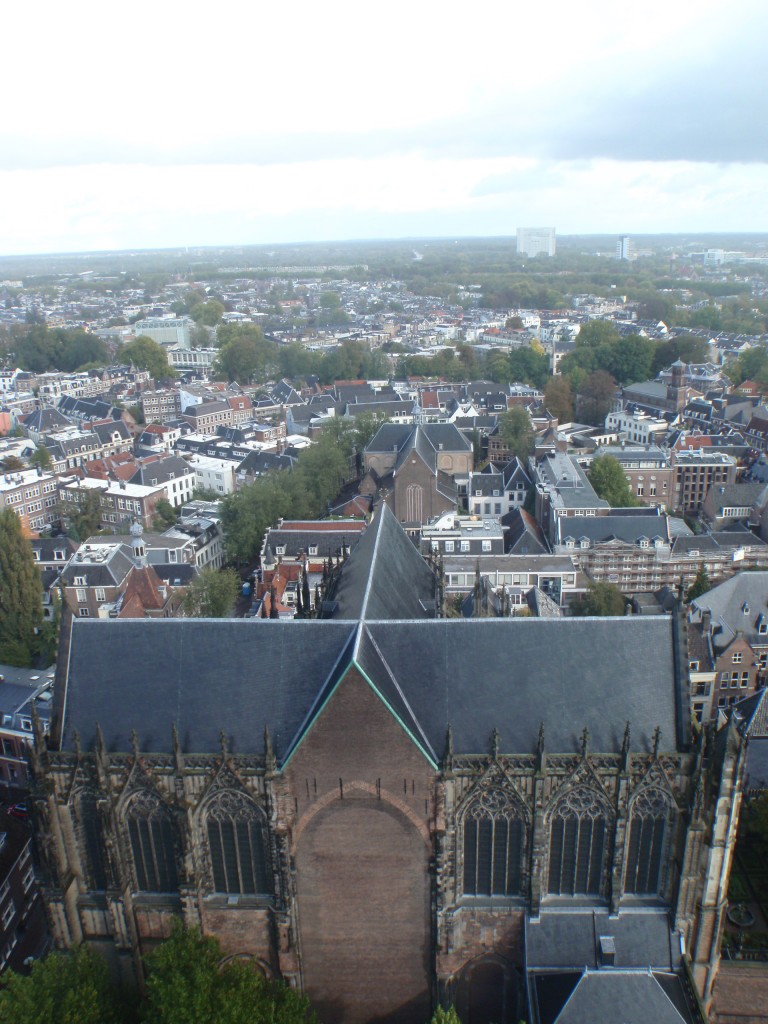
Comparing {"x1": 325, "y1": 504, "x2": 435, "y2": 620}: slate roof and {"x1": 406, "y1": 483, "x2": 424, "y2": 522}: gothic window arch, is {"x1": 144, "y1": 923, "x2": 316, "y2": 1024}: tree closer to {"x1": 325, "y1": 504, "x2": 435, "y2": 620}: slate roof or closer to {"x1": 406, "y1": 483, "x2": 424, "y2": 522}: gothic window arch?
{"x1": 325, "y1": 504, "x2": 435, "y2": 620}: slate roof

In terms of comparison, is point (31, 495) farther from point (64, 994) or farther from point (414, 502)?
point (64, 994)

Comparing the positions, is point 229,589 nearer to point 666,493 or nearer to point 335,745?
point 335,745

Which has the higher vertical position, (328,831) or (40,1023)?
(328,831)

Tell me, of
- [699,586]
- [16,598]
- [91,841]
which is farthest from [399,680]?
[699,586]

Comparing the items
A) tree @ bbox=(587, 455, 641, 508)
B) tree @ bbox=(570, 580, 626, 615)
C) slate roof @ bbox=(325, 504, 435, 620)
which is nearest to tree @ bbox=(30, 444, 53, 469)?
tree @ bbox=(587, 455, 641, 508)

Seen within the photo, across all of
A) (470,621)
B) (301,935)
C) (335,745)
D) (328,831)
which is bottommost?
(301,935)

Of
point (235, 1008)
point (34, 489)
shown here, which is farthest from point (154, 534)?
point (235, 1008)

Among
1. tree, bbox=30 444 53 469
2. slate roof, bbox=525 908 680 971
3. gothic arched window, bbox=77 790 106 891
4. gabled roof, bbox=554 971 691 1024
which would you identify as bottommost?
tree, bbox=30 444 53 469
